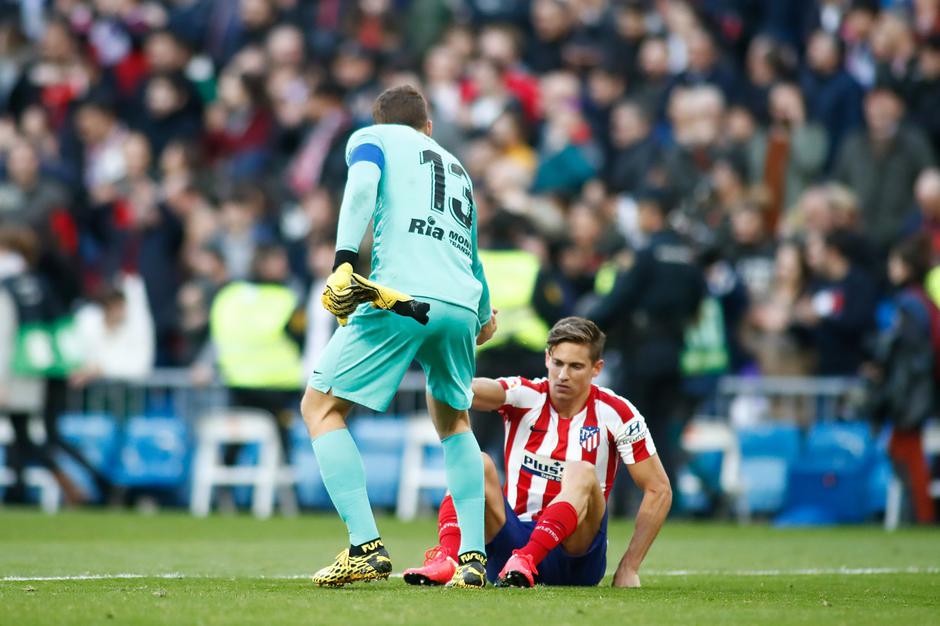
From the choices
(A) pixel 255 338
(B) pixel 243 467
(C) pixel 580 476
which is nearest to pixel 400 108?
(C) pixel 580 476

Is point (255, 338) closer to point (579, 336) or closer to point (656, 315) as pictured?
point (656, 315)

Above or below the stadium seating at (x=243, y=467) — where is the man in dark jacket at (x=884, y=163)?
above

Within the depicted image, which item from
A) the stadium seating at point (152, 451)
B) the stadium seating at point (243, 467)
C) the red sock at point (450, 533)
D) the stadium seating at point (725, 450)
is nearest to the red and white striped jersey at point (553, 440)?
the red sock at point (450, 533)

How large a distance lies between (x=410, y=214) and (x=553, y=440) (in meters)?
1.37

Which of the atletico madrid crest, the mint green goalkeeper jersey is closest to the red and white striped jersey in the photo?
the atletico madrid crest

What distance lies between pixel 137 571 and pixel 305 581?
3.90ft

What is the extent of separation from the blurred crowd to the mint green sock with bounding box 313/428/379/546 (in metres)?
6.43

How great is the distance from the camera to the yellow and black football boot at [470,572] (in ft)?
24.9

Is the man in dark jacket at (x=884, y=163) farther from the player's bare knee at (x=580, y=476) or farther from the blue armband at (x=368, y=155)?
the blue armband at (x=368, y=155)

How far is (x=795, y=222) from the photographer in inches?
658

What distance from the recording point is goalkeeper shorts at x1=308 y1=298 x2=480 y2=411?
24.5 ft

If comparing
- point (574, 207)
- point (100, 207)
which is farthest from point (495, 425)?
point (100, 207)

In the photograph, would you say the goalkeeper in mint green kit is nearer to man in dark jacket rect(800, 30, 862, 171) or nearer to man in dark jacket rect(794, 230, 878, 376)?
man in dark jacket rect(794, 230, 878, 376)

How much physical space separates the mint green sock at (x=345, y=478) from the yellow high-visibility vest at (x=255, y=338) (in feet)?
28.1
